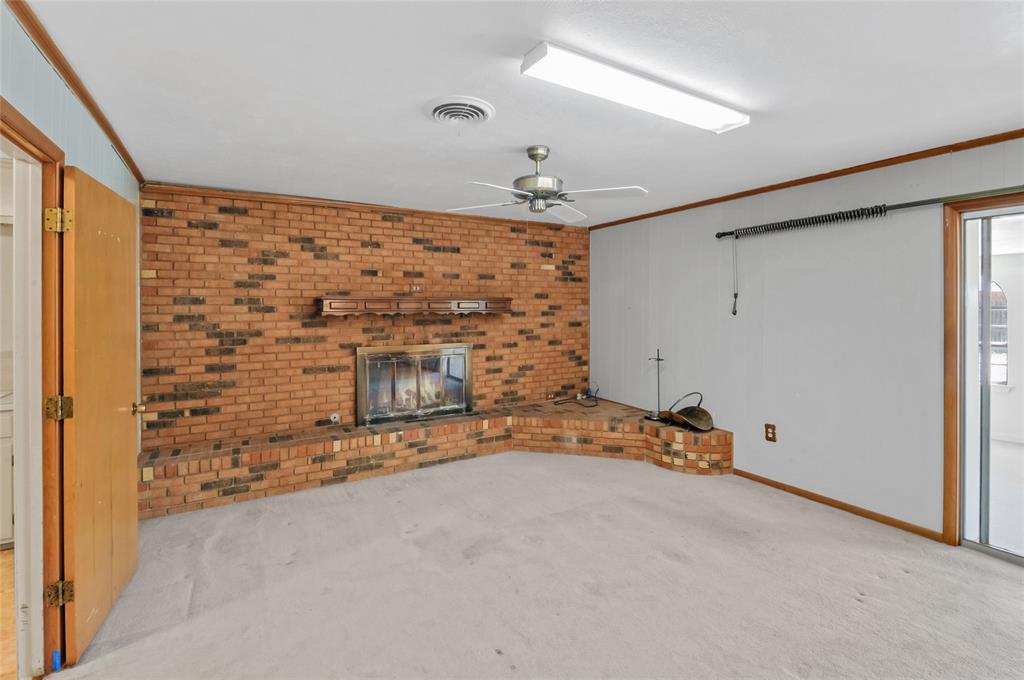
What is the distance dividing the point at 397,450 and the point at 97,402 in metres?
2.48

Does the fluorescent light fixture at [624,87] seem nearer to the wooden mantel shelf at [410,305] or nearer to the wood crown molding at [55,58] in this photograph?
the wood crown molding at [55,58]

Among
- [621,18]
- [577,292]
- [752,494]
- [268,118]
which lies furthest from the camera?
[577,292]

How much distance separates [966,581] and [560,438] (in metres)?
3.03

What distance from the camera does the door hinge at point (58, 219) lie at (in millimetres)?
1936

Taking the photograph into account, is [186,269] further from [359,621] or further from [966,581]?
[966,581]

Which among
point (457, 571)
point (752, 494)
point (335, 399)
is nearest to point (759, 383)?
point (752, 494)

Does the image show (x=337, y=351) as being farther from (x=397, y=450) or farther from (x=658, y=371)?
(x=658, y=371)

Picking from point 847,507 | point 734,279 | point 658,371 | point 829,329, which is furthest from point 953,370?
point 658,371

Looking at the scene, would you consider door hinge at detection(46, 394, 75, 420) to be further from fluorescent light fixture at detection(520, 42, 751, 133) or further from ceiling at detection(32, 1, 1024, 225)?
fluorescent light fixture at detection(520, 42, 751, 133)

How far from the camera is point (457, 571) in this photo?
2760 mm

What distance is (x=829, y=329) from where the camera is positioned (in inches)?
145

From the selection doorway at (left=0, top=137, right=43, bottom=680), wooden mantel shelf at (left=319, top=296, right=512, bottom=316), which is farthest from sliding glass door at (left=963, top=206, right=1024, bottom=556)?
doorway at (left=0, top=137, right=43, bottom=680)

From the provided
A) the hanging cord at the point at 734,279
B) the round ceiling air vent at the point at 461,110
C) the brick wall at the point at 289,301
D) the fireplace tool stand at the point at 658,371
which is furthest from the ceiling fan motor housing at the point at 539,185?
the fireplace tool stand at the point at 658,371

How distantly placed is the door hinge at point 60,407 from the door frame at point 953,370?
175 inches
